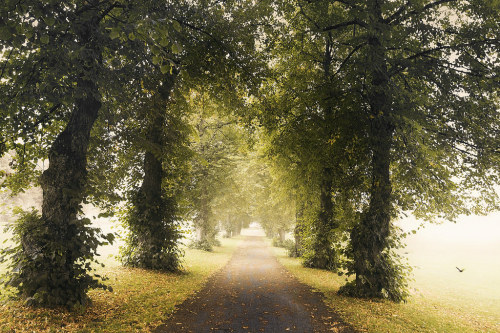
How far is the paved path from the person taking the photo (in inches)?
239

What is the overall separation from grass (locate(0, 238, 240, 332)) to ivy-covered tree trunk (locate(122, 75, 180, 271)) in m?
1.29

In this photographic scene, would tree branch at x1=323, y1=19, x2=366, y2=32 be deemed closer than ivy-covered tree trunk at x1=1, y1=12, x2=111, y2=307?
No

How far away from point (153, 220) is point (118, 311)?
550 cm

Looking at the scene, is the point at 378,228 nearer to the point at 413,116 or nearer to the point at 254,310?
the point at 413,116

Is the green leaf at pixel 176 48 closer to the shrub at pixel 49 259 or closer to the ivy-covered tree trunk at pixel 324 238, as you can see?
the shrub at pixel 49 259

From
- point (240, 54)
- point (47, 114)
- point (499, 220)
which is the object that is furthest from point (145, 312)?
A: point (499, 220)

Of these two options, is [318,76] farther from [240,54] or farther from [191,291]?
[191,291]

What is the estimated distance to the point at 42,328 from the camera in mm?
5023

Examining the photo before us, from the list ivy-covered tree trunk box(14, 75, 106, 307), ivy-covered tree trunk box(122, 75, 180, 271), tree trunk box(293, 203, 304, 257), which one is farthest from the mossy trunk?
tree trunk box(293, 203, 304, 257)

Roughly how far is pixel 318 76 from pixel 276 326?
10.7 meters

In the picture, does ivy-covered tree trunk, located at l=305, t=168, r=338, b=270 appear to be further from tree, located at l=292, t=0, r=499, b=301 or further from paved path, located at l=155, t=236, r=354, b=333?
tree, located at l=292, t=0, r=499, b=301

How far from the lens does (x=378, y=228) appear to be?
8930mm

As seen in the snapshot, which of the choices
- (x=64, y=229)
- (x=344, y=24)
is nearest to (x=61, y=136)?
(x=64, y=229)

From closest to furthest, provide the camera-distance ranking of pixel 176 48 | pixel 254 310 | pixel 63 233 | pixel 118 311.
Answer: pixel 176 48, pixel 63 233, pixel 118 311, pixel 254 310
